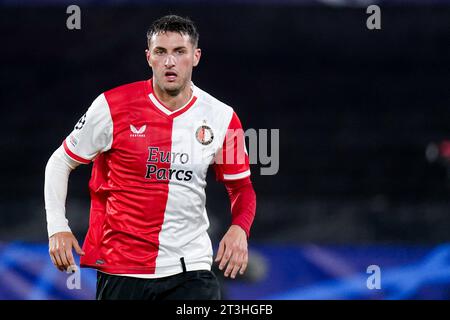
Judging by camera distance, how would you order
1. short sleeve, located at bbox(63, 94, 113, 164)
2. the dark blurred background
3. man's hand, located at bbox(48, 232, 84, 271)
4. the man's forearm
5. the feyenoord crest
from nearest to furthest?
man's hand, located at bbox(48, 232, 84, 271)
the man's forearm
short sleeve, located at bbox(63, 94, 113, 164)
the feyenoord crest
the dark blurred background

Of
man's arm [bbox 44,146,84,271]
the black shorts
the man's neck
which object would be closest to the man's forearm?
man's arm [bbox 44,146,84,271]

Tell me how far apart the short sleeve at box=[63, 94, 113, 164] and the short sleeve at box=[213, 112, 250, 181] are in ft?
1.66

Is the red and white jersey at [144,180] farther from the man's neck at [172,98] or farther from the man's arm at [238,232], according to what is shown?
the man's arm at [238,232]

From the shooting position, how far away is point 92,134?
375 centimetres

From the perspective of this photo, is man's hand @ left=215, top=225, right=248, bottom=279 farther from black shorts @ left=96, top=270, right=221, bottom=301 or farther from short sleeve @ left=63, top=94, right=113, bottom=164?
short sleeve @ left=63, top=94, right=113, bottom=164

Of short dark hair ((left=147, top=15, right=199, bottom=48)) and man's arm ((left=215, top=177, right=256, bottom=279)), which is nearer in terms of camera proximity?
man's arm ((left=215, top=177, right=256, bottom=279))

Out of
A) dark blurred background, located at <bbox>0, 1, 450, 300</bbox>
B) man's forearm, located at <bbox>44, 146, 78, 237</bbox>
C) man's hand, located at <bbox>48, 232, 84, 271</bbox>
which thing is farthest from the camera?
dark blurred background, located at <bbox>0, 1, 450, 300</bbox>

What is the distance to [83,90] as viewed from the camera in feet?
30.9

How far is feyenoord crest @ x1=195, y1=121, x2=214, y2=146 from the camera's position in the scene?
3846 millimetres

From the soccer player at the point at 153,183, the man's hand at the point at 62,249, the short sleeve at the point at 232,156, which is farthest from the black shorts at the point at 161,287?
the short sleeve at the point at 232,156

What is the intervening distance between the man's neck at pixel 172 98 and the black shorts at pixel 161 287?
0.74 meters
